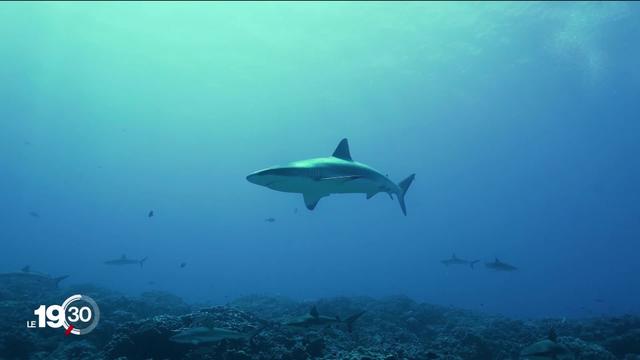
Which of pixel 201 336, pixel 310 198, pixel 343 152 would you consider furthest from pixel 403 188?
pixel 201 336

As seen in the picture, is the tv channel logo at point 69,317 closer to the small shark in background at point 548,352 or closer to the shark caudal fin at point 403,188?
the shark caudal fin at point 403,188

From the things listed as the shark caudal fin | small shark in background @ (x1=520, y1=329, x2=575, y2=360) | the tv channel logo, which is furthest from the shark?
the tv channel logo

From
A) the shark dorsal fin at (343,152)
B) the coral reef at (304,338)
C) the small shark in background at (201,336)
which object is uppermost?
the shark dorsal fin at (343,152)

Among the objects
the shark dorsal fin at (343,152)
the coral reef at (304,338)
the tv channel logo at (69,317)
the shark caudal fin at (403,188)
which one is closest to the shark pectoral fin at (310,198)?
the shark dorsal fin at (343,152)

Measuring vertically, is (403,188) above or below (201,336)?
above

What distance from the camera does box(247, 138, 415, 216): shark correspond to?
7.11 m

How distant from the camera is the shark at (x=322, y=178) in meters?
7.11

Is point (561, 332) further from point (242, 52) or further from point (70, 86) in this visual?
point (70, 86)

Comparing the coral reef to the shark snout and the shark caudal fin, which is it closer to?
the shark snout

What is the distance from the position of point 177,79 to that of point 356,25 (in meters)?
52.9

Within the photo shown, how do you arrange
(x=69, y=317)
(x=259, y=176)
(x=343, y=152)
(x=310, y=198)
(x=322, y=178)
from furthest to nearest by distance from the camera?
(x=69, y=317) < (x=343, y=152) < (x=310, y=198) < (x=322, y=178) < (x=259, y=176)

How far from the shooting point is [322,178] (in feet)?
26.1

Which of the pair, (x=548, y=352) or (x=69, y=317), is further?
(x=69, y=317)

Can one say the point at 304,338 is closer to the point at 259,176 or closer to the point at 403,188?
the point at 259,176
